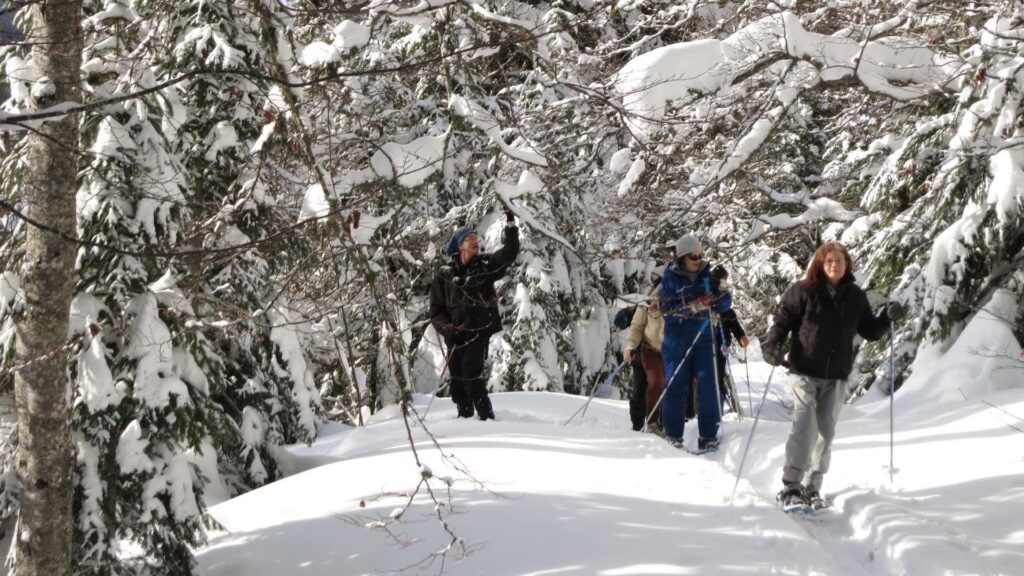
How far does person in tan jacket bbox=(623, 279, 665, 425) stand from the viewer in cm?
805

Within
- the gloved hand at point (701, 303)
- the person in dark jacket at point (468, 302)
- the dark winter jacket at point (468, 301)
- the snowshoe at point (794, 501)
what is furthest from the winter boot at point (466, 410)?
the snowshoe at point (794, 501)

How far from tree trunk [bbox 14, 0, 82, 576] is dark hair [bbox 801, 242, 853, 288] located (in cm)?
447

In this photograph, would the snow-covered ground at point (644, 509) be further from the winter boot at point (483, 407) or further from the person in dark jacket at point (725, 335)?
the person in dark jacket at point (725, 335)

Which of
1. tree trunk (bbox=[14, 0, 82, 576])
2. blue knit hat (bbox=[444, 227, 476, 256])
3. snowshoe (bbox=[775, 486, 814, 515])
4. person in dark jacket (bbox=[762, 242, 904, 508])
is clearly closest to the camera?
tree trunk (bbox=[14, 0, 82, 576])

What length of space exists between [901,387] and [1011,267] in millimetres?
1579

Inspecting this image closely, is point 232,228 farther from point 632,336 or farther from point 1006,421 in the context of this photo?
point 1006,421

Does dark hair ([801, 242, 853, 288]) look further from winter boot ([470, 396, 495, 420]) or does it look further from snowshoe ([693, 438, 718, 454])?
winter boot ([470, 396, 495, 420])

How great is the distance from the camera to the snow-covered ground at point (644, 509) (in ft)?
14.7

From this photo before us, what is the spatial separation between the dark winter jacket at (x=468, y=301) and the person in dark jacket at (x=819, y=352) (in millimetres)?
2805

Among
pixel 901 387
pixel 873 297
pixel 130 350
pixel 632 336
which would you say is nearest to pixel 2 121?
pixel 130 350

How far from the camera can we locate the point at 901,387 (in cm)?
852

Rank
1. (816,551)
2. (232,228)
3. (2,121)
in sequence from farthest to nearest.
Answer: (232,228) → (816,551) → (2,121)

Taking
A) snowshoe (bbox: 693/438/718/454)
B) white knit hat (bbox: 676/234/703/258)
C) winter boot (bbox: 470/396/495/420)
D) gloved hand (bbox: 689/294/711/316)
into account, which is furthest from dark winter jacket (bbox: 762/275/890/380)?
winter boot (bbox: 470/396/495/420)

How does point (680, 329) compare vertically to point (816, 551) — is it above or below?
above
